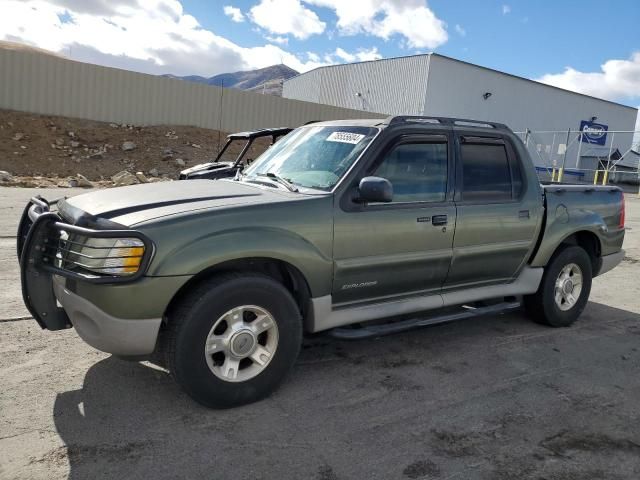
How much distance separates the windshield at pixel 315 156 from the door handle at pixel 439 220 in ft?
2.52

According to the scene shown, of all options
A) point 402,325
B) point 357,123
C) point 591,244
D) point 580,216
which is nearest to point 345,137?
point 357,123

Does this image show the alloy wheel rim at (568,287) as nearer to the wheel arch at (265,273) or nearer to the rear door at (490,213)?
the rear door at (490,213)

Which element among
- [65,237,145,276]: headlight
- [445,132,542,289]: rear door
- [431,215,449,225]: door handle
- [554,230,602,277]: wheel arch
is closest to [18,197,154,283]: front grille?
[65,237,145,276]: headlight

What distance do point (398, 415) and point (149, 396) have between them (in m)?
1.56

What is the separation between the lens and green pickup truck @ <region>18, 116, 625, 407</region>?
10.0ft

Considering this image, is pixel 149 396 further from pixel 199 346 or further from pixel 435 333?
pixel 435 333

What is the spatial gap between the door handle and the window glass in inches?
5.3

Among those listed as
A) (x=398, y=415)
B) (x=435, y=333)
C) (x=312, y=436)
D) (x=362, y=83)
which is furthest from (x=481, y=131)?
(x=362, y=83)

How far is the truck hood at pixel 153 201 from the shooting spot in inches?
125

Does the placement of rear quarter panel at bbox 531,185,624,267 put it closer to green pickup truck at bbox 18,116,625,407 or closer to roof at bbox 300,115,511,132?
green pickup truck at bbox 18,116,625,407

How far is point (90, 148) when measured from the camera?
21.7m

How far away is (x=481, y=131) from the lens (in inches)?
185

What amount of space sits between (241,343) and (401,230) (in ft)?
4.65

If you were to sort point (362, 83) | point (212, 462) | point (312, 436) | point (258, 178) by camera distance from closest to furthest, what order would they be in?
point (212, 462)
point (312, 436)
point (258, 178)
point (362, 83)
